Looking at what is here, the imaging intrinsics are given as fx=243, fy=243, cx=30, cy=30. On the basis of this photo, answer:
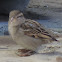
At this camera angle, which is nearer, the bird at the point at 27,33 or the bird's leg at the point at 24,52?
the bird at the point at 27,33

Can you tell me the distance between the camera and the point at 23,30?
6.16 ft

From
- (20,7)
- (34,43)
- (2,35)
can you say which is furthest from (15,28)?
(20,7)

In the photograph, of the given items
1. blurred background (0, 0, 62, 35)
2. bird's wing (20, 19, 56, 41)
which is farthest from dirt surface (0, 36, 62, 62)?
blurred background (0, 0, 62, 35)

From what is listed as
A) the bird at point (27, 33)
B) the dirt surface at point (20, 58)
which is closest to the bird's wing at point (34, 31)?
the bird at point (27, 33)

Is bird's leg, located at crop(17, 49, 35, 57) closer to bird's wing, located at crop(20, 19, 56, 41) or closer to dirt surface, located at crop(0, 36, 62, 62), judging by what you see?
dirt surface, located at crop(0, 36, 62, 62)

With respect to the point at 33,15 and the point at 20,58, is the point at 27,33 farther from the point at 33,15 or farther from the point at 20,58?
the point at 33,15

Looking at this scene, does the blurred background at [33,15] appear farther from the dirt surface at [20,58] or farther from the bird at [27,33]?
the bird at [27,33]

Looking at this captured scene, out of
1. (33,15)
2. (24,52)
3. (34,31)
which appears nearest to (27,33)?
(34,31)

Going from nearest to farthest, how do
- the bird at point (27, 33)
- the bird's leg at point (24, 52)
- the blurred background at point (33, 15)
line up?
the bird at point (27, 33)
the bird's leg at point (24, 52)
the blurred background at point (33, 15)

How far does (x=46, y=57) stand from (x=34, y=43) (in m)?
0.17

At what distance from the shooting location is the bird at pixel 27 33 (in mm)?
1873

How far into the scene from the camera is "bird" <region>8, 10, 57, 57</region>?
187cm

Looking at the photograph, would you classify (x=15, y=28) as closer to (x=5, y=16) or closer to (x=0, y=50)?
(x=0, y=50)

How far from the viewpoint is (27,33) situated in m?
1.89
